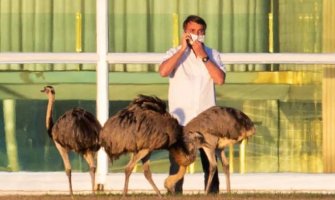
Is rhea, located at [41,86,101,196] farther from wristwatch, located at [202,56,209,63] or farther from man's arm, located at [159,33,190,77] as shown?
wristwatch, located at [202,56,209,63]

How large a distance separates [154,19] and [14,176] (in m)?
2.04

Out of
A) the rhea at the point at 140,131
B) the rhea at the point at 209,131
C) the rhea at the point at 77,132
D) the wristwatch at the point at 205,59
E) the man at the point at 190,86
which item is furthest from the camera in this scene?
the man at the point at 190,86

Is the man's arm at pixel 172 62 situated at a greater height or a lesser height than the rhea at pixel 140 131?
greater

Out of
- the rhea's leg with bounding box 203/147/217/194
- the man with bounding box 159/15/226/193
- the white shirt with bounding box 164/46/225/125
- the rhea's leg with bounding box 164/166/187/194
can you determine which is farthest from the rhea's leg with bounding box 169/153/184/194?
the rhea's leg with bounding box 203/147/217/194

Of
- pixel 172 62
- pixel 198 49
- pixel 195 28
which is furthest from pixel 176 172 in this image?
pixel 195 28

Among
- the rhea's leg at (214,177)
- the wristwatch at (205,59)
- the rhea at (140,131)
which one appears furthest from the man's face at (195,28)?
the rhea's leg at (214,177)

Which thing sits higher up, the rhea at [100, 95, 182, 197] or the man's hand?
the man's hand

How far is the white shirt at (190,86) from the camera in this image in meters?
15.5

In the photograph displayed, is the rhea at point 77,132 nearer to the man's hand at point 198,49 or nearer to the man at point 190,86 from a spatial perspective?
the man at point 190,86

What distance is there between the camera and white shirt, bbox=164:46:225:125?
1546 cm

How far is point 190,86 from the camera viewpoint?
1547 centimetres

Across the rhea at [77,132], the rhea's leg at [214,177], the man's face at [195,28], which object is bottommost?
the rhea's leg at [214,177]

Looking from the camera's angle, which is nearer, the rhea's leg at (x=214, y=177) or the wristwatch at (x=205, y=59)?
the wristwatch at (x=205, y=59)

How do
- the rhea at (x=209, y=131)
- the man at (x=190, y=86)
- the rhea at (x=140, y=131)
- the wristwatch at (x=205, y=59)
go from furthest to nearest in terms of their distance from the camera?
the man at (x=190, y=86) → the wristwatch at (x=205, y=59) → the rhea at (x=209, y=131) → the rhea at (x=140, y=131)
